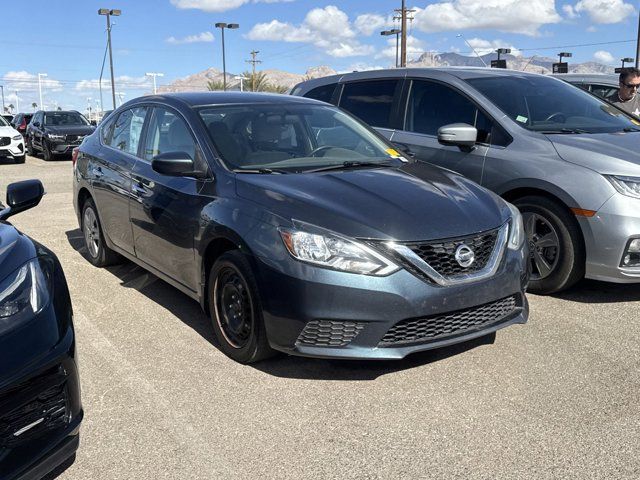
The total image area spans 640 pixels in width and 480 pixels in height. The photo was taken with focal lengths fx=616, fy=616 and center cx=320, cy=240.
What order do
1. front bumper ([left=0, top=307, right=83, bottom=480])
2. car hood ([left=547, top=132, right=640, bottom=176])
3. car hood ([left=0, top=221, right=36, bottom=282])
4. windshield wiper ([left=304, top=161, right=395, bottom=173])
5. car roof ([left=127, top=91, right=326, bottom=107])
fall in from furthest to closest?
car roof ([left=127, top=91, right=326, bottom=107]), car hood ([left=547, top=132, right=640, bottom=176]), windshield wiper ([left=304, top=161, right=395, bottom=173]), car hood ([left=0, top=221, right=36, bottom=282]), front bumper ([left=0, top=307, right=83, bottom=480])

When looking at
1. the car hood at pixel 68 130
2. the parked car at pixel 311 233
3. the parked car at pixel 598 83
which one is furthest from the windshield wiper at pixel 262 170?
the car hood at pixel 68 130

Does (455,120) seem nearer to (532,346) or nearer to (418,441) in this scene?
(532,346)

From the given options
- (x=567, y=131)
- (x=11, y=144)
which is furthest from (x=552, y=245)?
(x=11, y=144)

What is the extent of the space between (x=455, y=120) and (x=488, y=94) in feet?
1.16

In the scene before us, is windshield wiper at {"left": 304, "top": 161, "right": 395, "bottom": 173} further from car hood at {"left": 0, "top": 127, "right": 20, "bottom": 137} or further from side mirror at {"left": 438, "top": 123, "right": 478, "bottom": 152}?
car hood at {"left": 0, "top": 127, "right": 20, "bottom": 137}

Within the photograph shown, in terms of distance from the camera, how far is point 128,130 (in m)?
5.21

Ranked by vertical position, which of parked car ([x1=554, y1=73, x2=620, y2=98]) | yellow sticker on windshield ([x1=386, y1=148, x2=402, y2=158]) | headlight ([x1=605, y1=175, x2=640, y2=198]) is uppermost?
parked car ([x1=554, y1=73, x2=620, y2=98])

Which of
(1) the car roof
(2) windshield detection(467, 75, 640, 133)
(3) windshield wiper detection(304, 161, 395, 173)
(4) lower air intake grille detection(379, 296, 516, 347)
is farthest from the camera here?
(2) windshield detection(467, 75, 640, 133)

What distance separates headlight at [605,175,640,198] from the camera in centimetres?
432

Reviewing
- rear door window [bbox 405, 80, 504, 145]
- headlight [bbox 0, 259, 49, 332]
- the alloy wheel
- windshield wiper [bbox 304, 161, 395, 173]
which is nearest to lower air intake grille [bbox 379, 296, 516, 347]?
windshield wiper [bbox 304, 161, 395, 173]

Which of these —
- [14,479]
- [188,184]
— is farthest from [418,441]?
[188,184]

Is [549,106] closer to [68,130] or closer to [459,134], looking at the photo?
[459,134]

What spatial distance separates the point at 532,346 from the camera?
3.88 m

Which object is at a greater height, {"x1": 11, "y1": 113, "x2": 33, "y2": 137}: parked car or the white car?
{"x1": 11, "y1": 113, "x2": 33, "y2": 137}: parked car
